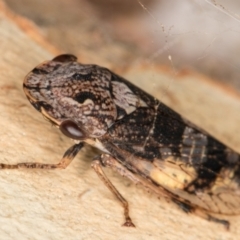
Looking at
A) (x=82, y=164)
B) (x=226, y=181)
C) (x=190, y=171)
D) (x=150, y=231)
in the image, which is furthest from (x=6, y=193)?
(x=226, y=181)

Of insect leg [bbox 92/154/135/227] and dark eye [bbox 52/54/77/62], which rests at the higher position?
dark eye [bbox 52/54/77/62]

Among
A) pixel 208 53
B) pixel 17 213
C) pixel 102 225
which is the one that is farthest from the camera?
pixel 208 53

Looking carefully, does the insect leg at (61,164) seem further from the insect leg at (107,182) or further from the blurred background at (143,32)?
the blurred background at (143,32)

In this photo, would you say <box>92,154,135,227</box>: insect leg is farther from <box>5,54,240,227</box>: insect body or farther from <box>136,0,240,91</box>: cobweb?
<box>136,0,240,91</box>: cobweb

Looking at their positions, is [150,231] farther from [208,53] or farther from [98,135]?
[208,53]

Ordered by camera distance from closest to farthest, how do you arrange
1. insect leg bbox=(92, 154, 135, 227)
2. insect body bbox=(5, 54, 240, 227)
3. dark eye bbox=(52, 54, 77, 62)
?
1. insect leg bbox=(92, 154, 135, 227)
2. insect body bbox=(5, 54, 240, 227)
3. dark eye bbox=(52, 54, 77, 62)

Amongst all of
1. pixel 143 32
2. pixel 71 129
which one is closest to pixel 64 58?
pixel 71 129

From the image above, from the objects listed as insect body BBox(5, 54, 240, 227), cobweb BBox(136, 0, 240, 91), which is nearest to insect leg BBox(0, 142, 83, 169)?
insect body BBox(5, 54, 240, 227)

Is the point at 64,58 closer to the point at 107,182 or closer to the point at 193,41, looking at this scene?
the point at 107,182
